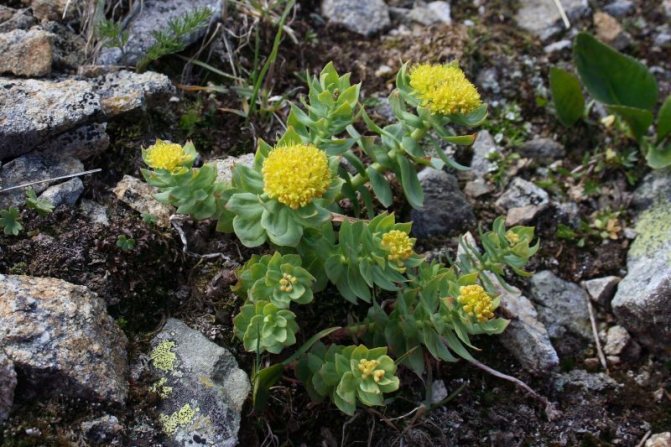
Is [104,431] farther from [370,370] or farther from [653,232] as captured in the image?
[653,232]

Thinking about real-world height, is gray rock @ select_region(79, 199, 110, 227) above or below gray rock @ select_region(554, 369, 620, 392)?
above

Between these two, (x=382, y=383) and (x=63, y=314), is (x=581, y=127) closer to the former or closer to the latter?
(x=382, y=383)

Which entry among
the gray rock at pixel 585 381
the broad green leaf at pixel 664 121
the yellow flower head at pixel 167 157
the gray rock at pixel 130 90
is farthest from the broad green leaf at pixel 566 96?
the yellow flower head at pixel 167 157

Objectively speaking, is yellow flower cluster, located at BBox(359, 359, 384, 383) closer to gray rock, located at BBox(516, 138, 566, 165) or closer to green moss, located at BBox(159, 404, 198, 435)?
green moss, located at BBox(159, 404, 198, 435)

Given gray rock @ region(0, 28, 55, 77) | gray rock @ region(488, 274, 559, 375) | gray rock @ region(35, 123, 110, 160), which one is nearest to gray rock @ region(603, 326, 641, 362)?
gray rock @ region(488, 274, 559, 375)

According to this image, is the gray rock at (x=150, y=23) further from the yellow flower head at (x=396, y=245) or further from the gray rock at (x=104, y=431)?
the gray rock at (x=104, y=431)
